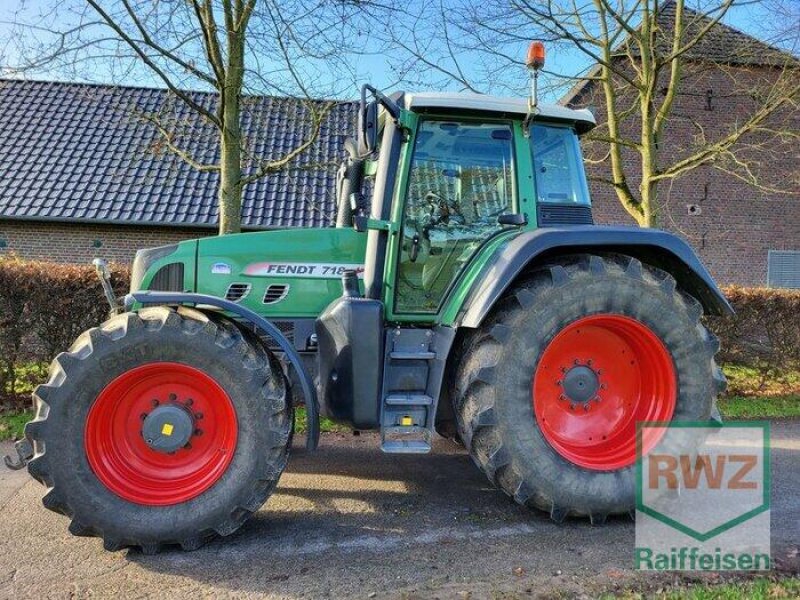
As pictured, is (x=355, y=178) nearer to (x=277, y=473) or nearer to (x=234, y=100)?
(x=277, y=473)

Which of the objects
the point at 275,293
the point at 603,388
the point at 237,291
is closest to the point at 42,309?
the point at 237,291

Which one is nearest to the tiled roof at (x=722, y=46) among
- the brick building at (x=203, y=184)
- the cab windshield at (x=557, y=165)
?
the brick building at (x=203, y=184)

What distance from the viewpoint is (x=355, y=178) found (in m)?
3.57

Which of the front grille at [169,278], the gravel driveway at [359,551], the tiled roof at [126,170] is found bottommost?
the gravel driveway at [359,551]

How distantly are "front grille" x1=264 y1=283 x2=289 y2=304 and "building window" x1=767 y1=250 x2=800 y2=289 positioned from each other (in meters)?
12.4

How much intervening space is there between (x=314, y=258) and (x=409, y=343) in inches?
30.4

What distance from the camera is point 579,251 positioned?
132 inches

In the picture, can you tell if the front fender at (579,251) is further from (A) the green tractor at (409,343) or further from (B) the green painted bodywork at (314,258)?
(B) the green painted bodywork at (314,258)

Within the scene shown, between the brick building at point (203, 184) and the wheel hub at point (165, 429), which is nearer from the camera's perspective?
the wheel hub at point (165, 429)

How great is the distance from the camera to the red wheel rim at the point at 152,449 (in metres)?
2.85

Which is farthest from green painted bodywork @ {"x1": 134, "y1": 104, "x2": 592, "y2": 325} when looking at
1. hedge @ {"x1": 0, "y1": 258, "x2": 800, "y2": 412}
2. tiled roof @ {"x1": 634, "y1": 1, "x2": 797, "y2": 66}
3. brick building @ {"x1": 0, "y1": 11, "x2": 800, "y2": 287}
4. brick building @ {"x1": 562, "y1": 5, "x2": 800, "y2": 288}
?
brick building @ {"x1": 562, "y1": 5, "x2": 800, "y2": 288}

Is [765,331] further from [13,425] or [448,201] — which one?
[13,425]

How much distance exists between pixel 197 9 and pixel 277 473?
4.41 m

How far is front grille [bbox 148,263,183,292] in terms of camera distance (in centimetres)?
346
